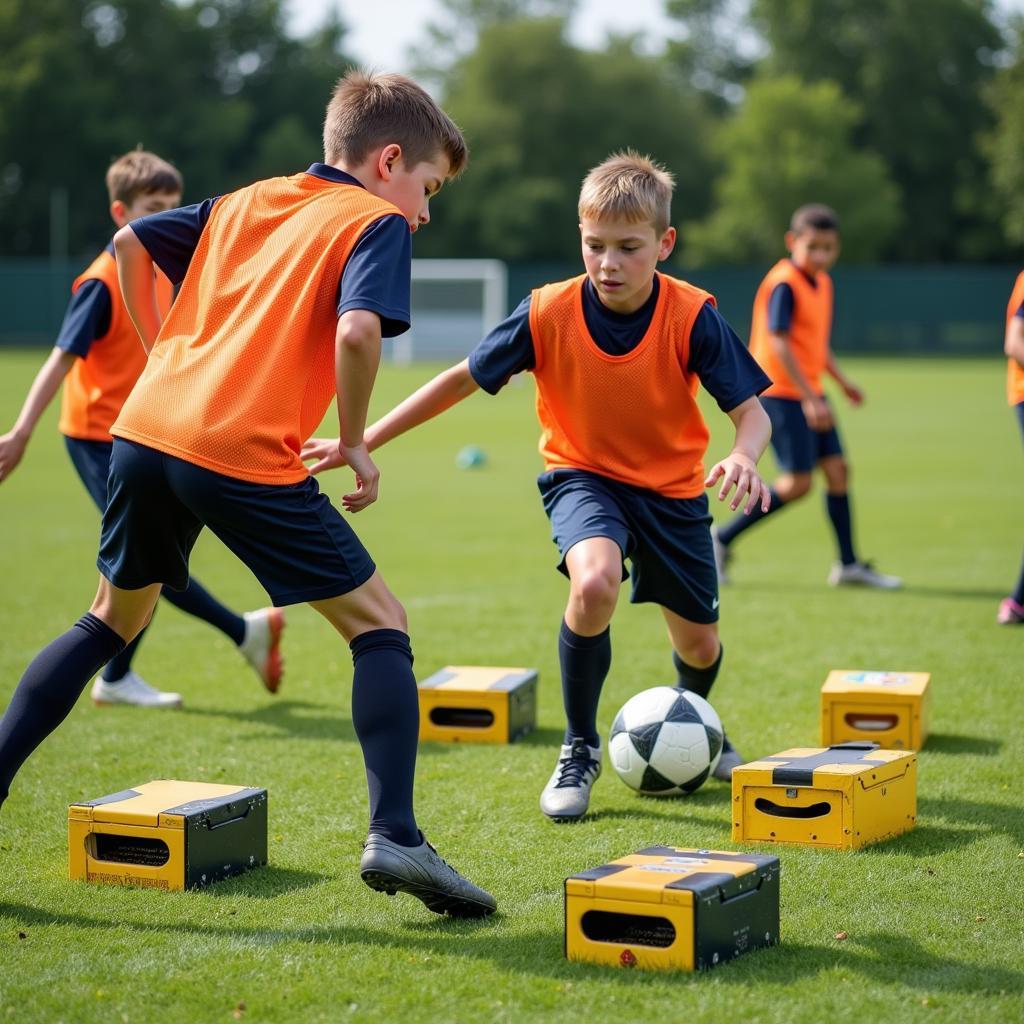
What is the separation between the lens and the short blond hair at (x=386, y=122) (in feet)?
13.3

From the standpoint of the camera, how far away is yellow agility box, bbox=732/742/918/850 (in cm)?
454

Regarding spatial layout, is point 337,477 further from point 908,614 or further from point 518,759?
point 518,759

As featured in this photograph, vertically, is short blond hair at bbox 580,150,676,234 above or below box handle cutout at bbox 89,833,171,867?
above

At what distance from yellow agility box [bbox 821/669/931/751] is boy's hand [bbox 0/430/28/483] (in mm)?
3075

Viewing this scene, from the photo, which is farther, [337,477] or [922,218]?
[922,218]

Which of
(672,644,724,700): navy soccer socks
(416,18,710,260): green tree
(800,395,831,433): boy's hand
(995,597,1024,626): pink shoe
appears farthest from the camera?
(416,18,710,260): green tree

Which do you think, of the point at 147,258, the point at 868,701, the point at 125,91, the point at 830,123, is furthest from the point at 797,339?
the point at 125,91

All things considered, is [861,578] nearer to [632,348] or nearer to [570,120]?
[632,348]

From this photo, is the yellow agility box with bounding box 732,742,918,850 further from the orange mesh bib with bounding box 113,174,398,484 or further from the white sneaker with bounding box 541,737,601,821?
the orange mesh bib with bounding box 113,174,398,484

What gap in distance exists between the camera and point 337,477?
16750mm

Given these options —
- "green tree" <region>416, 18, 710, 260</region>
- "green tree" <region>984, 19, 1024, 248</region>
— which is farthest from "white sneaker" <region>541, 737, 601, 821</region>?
"green tree" <region>416, 18, 710, 260</region>

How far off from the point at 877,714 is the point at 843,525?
4427 mm

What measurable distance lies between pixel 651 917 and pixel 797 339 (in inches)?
278

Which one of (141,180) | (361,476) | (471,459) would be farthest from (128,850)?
(471,459)
